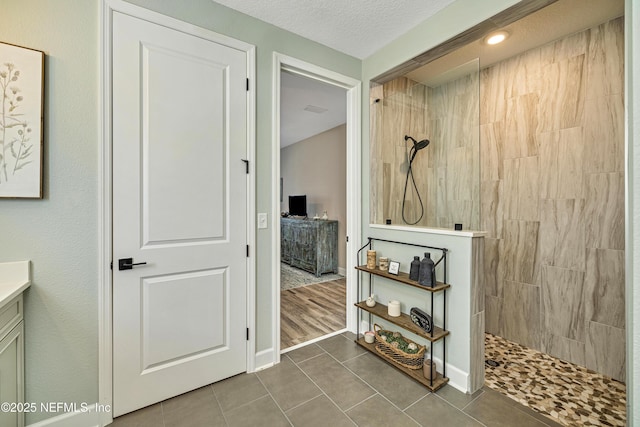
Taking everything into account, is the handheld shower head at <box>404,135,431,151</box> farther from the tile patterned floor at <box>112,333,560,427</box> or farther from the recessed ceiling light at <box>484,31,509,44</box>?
the tile patterned floor at <box>112,333,560,427</box>

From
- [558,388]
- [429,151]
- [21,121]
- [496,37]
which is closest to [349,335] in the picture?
[558,388]

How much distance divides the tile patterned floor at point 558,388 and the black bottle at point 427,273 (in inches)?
32.2

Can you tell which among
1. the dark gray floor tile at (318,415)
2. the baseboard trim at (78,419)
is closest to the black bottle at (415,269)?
the dark gray floor tile at (318,415)

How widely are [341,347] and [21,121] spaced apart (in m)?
2.57

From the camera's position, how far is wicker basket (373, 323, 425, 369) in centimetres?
193

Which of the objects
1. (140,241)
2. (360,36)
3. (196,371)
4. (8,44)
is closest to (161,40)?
(8,44)

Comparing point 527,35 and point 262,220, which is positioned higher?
point 527,35

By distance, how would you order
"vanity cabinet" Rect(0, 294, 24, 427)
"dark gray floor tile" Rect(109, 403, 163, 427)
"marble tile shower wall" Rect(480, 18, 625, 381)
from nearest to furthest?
"vanity cabinet" Rect(0, 294, 24, 427) → "dark gray floor tile" Rect(109, 403, 163, 427) → "marble tile shower wall" Rect(480, 18, 625, 381)

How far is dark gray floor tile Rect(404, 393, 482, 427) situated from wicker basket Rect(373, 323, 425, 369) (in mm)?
256

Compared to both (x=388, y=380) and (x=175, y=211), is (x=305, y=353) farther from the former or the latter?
(x=175, y=211)

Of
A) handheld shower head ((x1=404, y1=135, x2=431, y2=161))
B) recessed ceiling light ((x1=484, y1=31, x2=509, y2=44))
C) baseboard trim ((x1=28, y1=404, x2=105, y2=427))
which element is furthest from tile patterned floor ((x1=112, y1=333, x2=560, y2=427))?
recessed ceiling light ((x1=484, y1=31, x2=509, y2=44))

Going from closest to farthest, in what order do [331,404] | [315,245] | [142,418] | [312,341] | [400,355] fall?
1. [142,418]
2. [331,404]
3. [400,355]
4. [312,341]
5. [315,245]

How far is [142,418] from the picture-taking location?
5.03 feet

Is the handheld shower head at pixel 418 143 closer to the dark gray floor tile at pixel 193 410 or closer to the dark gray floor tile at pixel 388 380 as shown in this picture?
the dark gray floor tile at pixel 388 380
